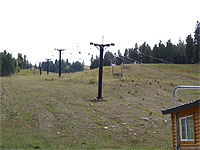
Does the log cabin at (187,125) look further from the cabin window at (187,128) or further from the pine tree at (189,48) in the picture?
the pine tree at (189,48)

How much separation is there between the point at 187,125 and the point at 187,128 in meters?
0.13

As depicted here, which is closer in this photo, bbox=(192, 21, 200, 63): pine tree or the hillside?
the hillside

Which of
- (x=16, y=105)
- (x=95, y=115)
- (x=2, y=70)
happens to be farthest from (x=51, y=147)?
(x=2, y=70)

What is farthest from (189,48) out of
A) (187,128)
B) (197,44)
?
(187,128)

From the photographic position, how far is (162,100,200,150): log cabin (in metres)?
10.9

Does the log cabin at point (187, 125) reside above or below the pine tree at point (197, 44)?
below

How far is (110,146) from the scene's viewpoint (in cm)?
1769

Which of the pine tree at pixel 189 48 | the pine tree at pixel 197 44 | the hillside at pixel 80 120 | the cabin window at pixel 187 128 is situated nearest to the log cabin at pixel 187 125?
the cabin window at pixel 187 128

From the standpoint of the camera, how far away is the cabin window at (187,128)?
11492mm

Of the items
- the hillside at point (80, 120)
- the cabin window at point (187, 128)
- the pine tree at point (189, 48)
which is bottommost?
the hillside at point (80, 120)

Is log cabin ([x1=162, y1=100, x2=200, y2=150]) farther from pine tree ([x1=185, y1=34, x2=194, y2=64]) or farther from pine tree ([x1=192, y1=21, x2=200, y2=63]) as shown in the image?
pine tree ([x1=185, y1=34, x2=194, y2=64])

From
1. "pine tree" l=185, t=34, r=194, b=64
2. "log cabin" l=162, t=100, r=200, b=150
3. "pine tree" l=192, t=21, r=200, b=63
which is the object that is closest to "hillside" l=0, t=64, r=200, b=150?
"log cabin" l=162, t=100, r=200, b=150

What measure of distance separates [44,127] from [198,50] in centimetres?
6996

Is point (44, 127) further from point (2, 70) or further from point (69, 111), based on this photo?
point (2, 70)
